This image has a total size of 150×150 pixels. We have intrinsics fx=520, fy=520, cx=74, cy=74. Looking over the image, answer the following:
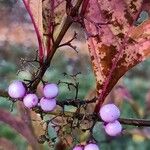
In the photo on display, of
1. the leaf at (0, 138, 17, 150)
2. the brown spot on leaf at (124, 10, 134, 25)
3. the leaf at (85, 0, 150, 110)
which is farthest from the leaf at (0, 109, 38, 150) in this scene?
the brown spot on leaf at (124, 10, 134, 25)

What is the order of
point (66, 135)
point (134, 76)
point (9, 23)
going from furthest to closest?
1. point (134, 76)
2. point (9, 23)
3. point (66, 135)

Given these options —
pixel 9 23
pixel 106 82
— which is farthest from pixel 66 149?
pixel 9 23

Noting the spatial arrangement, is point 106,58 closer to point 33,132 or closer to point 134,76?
point 33,132

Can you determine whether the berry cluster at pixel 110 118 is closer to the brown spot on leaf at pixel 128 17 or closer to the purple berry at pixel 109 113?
the purple berry at pixel 109 113

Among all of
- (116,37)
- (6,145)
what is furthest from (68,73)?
(116,37)

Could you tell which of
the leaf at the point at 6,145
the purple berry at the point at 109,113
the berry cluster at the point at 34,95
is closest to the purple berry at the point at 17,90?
the berry cluster at the point at 34,95

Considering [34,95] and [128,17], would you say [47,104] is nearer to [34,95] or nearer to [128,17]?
[34,95]
